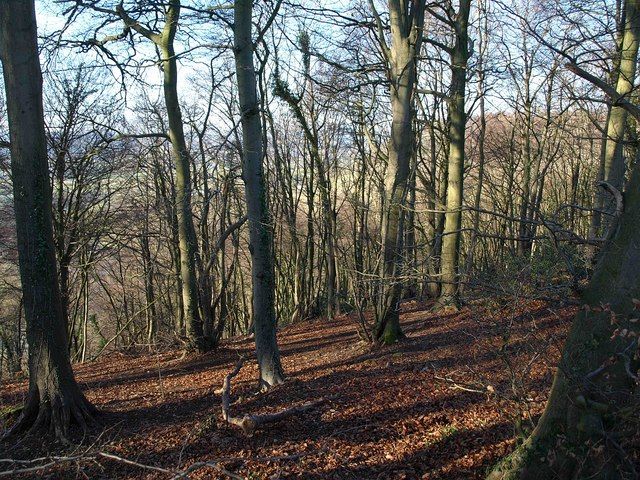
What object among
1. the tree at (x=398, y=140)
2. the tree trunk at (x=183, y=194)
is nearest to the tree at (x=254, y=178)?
the tree at (x=398, y=140)

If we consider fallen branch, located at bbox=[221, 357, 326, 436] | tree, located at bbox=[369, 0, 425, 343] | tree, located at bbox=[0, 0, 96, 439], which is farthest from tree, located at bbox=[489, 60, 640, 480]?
tree, located at bbox=[0, 0, 96, 439]

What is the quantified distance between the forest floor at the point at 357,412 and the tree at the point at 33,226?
16.2 inches

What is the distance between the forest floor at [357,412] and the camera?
4777 millimetres

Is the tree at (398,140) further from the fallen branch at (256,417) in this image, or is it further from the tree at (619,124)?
the tree at (619,124)

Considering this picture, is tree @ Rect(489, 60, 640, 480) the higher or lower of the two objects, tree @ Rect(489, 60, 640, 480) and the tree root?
the higher

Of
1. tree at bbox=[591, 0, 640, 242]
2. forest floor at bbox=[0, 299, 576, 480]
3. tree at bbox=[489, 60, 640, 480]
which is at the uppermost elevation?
tree at bbox=[591, 0, 640, 242]

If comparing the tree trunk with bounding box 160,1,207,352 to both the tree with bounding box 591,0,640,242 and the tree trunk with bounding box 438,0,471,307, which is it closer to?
the tree trunk with bounding box 438,0,471,307

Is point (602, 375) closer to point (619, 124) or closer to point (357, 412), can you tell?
point (357, 412)

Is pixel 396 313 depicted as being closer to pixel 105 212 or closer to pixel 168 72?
pixel 168 72

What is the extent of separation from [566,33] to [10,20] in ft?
23.2

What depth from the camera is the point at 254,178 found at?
23.4ft

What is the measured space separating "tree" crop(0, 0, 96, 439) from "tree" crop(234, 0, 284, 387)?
2.45 meters

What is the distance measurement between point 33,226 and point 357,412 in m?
4.42

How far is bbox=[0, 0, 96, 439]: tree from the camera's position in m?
6.06
